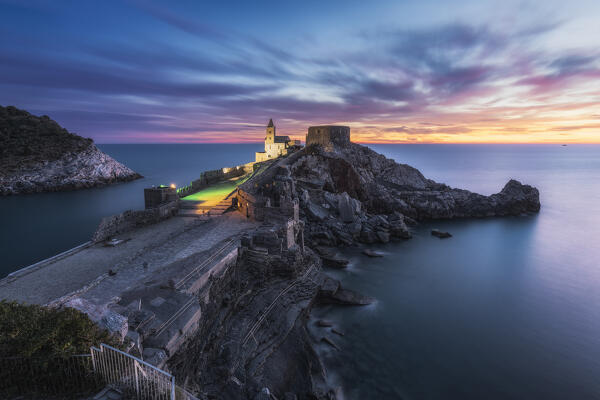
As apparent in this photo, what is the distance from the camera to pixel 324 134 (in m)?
45.9

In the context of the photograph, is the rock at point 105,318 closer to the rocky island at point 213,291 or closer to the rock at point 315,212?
the rocky island at point 213,291

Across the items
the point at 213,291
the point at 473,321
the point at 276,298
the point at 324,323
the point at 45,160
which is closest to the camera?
the point at 213,291

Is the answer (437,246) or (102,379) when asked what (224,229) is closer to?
(102,379)

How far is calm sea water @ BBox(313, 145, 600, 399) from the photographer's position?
1258cm

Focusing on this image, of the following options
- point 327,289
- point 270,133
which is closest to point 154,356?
point 327,289

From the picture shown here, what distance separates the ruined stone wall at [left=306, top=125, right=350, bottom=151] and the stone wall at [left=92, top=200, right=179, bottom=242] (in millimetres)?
Answer: 28296

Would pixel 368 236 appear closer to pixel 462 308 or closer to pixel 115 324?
pixel 462 308

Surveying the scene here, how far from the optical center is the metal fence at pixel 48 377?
16.1ft

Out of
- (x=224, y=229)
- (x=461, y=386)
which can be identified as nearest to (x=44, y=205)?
(x=224, y=229)

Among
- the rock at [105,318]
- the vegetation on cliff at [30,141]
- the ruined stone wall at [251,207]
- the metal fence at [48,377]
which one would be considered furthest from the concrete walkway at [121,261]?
the vegetation on cliff at [30,141]

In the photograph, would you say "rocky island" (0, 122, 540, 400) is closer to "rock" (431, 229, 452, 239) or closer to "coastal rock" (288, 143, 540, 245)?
"coastal rock" (288, 143, 540, 245)

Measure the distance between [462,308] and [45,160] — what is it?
215ft

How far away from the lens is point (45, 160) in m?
49.6

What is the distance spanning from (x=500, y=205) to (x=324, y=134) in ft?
90.1
